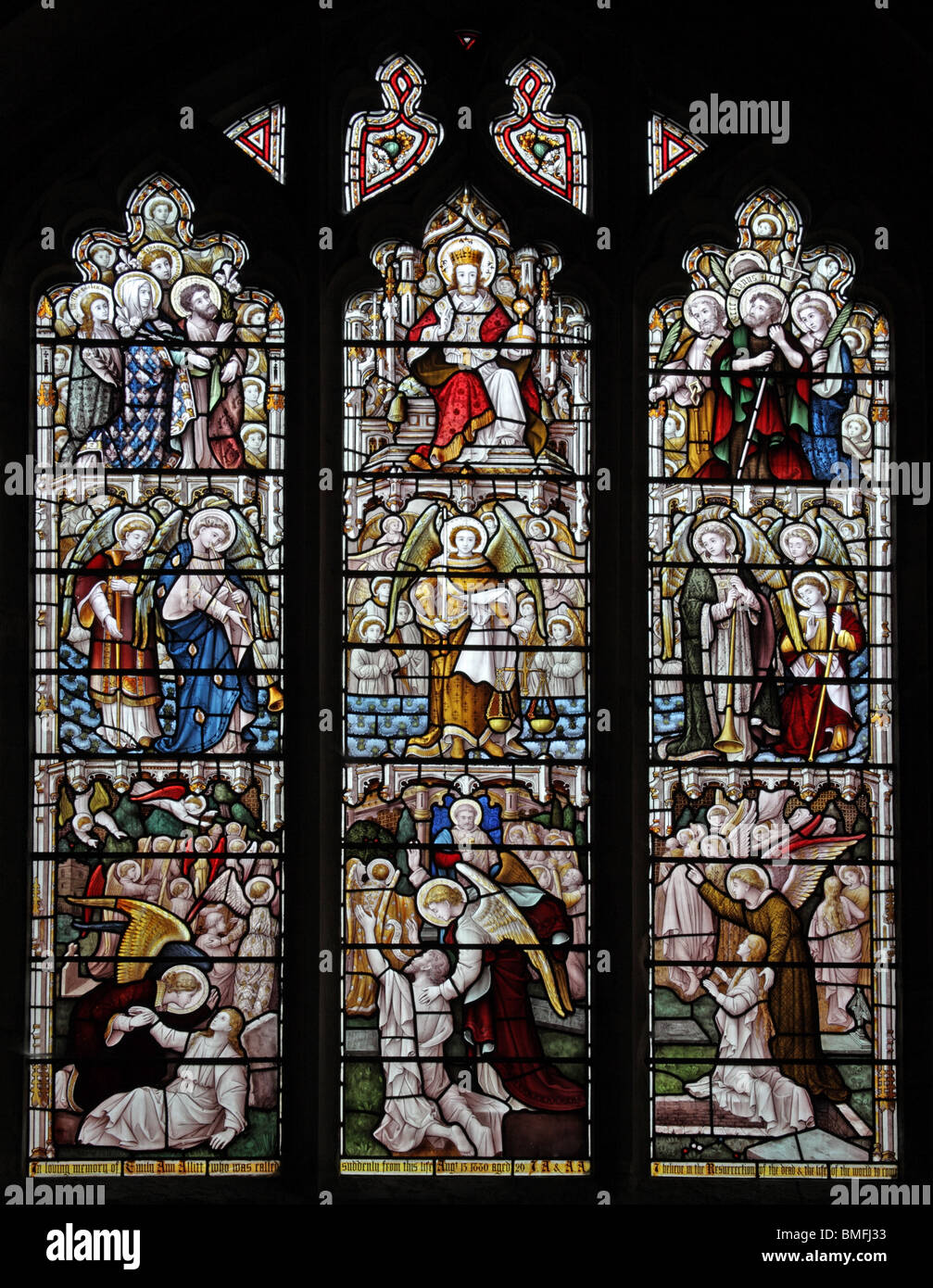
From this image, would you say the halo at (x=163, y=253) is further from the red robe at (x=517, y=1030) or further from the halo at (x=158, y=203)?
the red robe at (x=517, y=1030)

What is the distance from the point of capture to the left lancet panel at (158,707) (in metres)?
7.71

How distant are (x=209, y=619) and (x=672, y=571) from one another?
1.79 metres

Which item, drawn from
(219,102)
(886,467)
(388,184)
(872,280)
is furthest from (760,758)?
(219,102)

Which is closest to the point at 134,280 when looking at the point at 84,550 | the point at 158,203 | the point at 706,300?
the point at 158,203

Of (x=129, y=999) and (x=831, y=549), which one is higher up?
(x=831, y=549)

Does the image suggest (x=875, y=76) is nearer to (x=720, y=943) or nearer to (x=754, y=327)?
(x=754, y=327)

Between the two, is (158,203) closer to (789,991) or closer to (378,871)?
(378,871)

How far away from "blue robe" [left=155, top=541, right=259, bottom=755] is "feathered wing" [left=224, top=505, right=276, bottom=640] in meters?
0.05

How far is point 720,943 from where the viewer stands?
7898 mm

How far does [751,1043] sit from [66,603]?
10.1 ft

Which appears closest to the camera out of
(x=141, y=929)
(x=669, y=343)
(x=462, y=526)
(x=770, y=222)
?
(x=141, y=929)

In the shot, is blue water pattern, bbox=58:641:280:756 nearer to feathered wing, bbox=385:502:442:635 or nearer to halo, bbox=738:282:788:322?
feathered wing, bbox=385:502:442:635

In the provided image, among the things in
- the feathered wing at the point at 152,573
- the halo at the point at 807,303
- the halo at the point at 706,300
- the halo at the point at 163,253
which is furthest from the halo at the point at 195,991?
the halo at the point at 807,303

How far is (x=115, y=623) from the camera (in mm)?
8016
